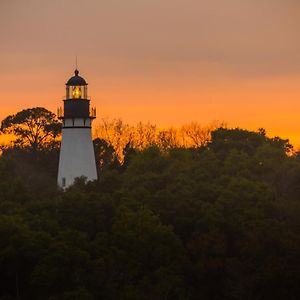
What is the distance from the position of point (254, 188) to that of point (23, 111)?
31271mm

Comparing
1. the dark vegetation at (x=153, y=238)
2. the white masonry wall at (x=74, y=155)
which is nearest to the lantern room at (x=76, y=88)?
the white masonry wall at (x=74, y=155)

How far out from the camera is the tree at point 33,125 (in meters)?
115

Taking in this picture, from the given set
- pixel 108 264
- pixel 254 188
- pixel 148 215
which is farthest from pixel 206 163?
pixel 108 264

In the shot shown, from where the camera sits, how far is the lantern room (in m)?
106

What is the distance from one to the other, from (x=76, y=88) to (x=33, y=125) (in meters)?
10.8

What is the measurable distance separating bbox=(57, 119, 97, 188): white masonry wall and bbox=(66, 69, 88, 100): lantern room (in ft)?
7.39

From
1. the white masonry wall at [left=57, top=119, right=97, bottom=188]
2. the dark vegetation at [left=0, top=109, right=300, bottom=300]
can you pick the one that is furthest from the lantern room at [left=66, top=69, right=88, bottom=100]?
the dark vegetation at [left=0, top=109, right=300, bottom=300]

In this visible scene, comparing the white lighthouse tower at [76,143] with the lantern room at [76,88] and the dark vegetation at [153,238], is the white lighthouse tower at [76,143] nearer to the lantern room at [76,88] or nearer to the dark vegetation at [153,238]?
the lantern room at [76,88]

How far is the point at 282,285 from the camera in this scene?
77812 mm

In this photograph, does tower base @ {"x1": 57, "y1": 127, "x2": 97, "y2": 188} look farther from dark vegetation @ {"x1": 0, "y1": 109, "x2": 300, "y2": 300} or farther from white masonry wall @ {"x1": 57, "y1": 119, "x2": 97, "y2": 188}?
dark vegetation @ {"x1": 0, "y1": 109, "x2": 300, "y2": 300}

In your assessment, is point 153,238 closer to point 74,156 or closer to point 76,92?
point 74,156

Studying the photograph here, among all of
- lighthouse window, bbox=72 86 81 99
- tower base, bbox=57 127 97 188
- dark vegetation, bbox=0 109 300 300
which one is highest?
lighthouse window, bbox=72 86 81 99

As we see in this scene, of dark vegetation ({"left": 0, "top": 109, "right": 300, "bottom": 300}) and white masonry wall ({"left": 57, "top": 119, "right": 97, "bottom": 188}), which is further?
white masonry wall ({"left": 57, "top": 119, "right": 97, "bottom": 188})

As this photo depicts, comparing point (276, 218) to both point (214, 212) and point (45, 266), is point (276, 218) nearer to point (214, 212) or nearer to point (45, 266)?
point (214, 212)
